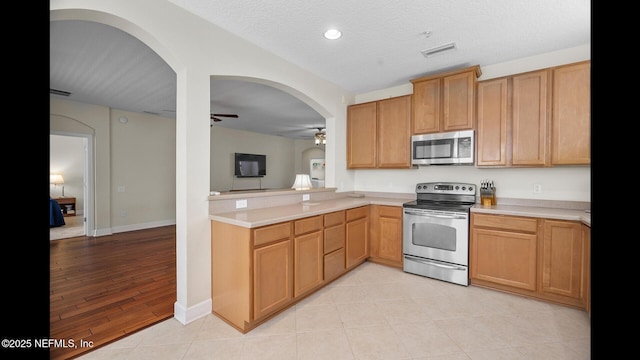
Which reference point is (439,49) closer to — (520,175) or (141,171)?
(520,175)

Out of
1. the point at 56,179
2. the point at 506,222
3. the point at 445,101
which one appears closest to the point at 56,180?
the point at 56,179

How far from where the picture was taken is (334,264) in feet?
9.95

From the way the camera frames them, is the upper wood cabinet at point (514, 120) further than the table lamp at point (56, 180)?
No

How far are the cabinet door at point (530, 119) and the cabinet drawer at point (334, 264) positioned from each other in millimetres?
2186

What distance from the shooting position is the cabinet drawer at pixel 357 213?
3324mm

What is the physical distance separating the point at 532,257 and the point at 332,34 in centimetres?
292

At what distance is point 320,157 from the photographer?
9.83m

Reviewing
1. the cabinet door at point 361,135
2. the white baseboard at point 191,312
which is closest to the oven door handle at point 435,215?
the cabinet door at point 361,135

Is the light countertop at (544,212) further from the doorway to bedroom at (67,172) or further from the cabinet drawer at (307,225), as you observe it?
the doorway to bedroom at (67,172)

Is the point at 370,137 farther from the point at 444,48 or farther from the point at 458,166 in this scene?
the point at 444,48

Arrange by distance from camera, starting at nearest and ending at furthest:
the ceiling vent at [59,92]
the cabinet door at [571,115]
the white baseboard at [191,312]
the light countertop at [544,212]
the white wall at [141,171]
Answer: the white baseboard at [191,312], the light countertop at [544,212], the cabinet door at [571,115], the ceiling vent at [59,92], the white wall at [141,171]

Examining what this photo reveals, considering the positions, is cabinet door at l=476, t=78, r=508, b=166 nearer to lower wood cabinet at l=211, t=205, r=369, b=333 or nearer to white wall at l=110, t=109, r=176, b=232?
lower wood cabinet at l=211, t=205, r=369, b=333
